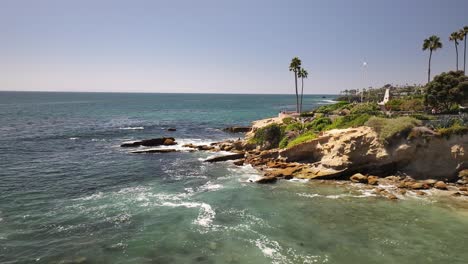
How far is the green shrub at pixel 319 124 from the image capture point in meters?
47.1

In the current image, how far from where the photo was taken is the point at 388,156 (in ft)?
114

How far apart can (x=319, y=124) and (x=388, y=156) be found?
1473cm

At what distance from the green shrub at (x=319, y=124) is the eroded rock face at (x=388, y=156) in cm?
868

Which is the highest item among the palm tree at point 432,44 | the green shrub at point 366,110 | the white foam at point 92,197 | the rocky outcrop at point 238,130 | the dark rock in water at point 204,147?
the palm tree at point 432,44

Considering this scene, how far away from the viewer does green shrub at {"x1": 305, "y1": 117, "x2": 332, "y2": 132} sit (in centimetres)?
4709

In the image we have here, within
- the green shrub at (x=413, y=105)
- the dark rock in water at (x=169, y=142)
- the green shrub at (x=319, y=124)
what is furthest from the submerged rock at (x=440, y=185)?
the dark rock in water at (x=169, y=142)

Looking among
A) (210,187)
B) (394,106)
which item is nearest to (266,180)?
(210,187)

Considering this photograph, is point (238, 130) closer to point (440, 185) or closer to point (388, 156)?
point (388, 156)

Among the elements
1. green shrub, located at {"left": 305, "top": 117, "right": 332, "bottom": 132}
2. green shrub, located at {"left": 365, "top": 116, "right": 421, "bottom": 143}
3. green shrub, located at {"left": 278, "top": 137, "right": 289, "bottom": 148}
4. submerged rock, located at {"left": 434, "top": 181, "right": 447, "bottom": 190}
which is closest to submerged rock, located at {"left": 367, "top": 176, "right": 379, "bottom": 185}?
green shrub, located at {"left": 365, "top": 116, "right": 421, "bottom": 143}

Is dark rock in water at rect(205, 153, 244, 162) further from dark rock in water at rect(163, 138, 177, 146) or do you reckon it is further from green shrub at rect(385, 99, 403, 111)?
green shrub at rect(385, 99, 403, 111)

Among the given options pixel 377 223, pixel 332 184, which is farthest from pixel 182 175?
pixel 377 223

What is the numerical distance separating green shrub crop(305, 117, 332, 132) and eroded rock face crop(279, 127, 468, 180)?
8.68m

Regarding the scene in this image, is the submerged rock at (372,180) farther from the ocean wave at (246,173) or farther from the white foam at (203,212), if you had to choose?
the white foam at (203,212)

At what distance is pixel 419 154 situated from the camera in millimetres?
34281
